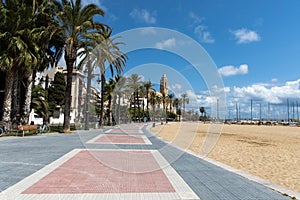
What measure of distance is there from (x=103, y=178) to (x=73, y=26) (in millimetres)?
15163

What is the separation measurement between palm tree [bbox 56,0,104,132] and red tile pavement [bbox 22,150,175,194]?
1210 cm

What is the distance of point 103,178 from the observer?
5613 millimetres

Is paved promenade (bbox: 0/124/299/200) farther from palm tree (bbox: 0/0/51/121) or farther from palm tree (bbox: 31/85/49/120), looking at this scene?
A: palm tree (bbox: 31/85/49/120)

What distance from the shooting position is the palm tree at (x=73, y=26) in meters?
18.1

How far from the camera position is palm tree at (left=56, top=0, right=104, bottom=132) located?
18.1 metres

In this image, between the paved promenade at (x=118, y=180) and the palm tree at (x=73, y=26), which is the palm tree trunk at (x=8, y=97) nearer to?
the palm tree at (x=73, y=26)

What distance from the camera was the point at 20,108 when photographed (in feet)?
60.5

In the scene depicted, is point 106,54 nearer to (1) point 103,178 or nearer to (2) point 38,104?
(2) point 38,104

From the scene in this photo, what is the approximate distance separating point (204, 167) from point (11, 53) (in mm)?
13334

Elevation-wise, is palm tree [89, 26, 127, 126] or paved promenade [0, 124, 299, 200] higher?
palm tree [89, 26, 127, 126]

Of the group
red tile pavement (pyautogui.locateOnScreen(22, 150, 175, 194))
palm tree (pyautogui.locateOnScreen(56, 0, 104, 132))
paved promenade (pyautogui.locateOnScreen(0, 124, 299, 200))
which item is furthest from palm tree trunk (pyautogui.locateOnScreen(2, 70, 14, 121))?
red tile pavement (pyautogui.locateOnScreen(22, 150, 175, 194))

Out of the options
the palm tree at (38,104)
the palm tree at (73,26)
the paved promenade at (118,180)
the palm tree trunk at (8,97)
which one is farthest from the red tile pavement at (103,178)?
the palm tree at (38,104)

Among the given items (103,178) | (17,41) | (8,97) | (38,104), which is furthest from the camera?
(38,104)

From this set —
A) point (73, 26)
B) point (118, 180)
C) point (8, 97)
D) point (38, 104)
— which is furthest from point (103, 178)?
point (38, 104)
